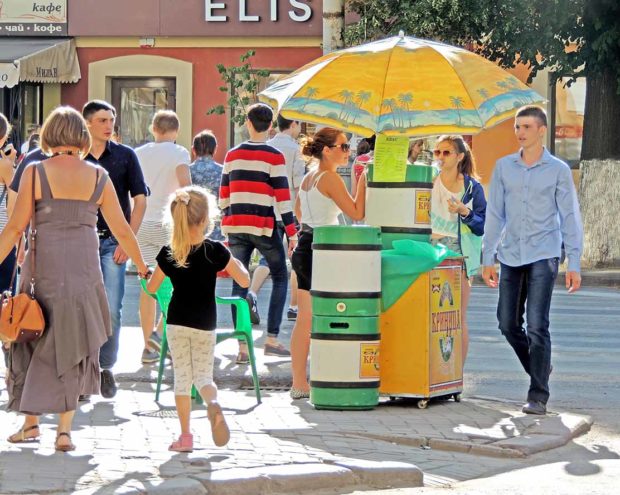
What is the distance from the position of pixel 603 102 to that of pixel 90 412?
49.9ft

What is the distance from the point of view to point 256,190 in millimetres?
11969

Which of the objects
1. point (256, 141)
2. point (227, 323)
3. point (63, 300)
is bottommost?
point (227, 323)

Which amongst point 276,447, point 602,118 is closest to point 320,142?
point 276,447

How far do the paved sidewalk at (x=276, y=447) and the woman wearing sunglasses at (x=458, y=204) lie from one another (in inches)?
45.1

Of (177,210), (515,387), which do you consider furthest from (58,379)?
(515,387)

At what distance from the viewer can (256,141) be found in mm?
12102

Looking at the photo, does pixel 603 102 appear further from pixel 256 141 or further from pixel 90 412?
pixel 90 412

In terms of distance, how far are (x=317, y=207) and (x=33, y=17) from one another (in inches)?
739

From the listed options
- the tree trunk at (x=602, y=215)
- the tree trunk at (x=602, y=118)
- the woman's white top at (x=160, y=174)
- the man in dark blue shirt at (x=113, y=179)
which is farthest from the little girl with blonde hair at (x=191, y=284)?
the tree trunk at (x=602, y=118)

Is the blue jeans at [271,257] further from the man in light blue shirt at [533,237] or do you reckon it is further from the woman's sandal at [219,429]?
the woman's sandal at [219,429]

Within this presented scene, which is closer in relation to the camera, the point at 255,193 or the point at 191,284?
the point at 191,284

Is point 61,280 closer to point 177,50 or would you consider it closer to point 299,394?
point 299,394

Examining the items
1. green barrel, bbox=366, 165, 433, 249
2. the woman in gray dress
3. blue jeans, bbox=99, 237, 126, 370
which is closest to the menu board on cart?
green barrel, bbox=366, 165, 433, 249

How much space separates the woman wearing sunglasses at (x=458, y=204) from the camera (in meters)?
10.8
